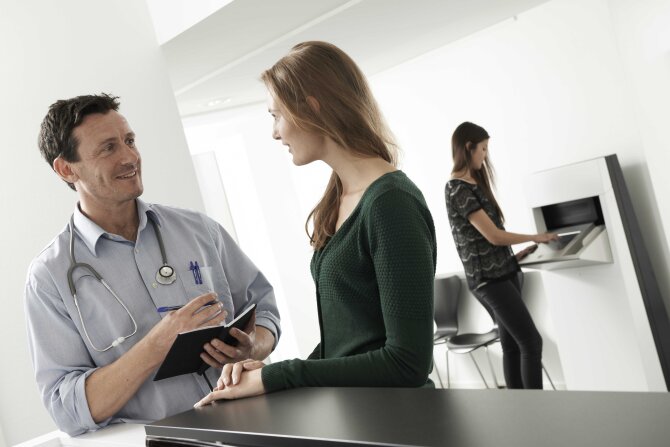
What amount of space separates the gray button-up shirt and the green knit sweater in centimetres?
78

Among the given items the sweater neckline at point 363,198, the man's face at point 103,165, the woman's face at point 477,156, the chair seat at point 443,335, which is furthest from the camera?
the chair seat at point 443,335

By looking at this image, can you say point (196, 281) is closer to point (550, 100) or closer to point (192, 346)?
point (192, 346)

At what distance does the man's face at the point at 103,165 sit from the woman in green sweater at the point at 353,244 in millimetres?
689

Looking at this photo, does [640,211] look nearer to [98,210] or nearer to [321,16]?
[321,16]

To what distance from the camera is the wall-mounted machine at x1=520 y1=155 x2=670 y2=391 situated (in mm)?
4598

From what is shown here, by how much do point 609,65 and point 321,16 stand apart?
204cm

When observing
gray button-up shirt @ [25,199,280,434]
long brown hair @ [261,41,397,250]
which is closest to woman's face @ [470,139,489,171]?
gray button-up shirt @ [25,199,280,434]

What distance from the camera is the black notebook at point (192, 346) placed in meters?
1.86

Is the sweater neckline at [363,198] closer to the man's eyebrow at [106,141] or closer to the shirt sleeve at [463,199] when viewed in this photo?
the man's eyebrow at [106,141]

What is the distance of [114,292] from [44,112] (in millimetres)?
1555

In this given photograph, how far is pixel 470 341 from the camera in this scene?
18.3 ft

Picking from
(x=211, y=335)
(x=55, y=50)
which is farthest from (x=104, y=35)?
(x=211, y=335)

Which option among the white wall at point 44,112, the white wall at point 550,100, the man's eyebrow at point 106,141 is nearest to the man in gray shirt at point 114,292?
the man's eyebrow at point 106,141

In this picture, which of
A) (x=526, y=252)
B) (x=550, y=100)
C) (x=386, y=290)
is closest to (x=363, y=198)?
(x=386, y=290)
